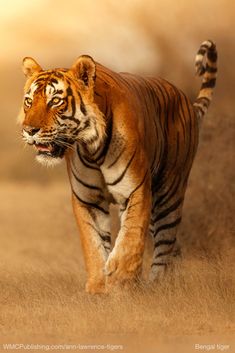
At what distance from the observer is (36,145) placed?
276 inches

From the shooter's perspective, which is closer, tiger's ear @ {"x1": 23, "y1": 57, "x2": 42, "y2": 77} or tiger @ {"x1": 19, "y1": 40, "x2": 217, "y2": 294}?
tiger @ {"x1": 19, "y1": 40, "x2": 217, "y2": 294}

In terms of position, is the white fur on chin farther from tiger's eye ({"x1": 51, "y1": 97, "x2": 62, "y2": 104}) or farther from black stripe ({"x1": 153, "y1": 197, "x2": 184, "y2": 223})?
black stripe ({"x1": 153, "y1": 197, "x2": 184, "y2": 223})

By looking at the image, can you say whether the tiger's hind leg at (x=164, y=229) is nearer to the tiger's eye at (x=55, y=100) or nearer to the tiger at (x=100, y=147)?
the tiger at (x=100, y=147)

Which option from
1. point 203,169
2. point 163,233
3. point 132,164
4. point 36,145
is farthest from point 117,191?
point 203,169

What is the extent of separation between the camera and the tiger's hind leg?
837 cm

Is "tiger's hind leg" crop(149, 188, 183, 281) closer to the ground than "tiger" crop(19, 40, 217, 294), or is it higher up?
Answer: closer to the ground

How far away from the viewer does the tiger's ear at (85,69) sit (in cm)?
709

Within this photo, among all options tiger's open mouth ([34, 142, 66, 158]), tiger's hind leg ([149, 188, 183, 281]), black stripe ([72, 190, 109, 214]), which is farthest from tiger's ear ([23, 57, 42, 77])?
tiger's hind leg ([149, 188, 183, 281])

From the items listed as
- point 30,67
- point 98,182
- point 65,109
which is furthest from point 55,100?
point 98,182

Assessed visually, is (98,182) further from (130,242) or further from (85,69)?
(85,69)

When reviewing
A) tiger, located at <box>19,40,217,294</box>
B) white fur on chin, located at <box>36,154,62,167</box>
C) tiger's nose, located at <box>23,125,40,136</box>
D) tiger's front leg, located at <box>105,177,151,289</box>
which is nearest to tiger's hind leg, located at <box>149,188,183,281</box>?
tiger, located at <box>19,40,217,294</box>

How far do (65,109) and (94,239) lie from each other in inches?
35.4

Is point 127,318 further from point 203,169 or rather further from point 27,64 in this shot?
point 203,169

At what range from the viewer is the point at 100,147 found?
728cm
